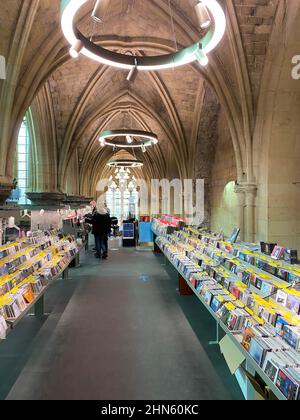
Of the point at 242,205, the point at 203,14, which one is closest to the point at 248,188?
the point at 242,205

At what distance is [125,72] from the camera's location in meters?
15.3

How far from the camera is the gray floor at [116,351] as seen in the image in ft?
11.0

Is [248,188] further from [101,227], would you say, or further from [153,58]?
[101,227]

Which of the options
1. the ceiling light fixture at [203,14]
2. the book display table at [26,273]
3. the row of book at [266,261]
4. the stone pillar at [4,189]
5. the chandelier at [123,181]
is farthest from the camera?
the chandelier at [123,181]

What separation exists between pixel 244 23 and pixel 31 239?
7.23 metres

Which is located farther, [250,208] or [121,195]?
[121,195]

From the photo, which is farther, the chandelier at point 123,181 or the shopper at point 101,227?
the chandelier at point 123,181

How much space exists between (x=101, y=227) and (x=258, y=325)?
9.02 m

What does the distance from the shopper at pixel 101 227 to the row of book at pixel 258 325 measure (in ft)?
23.7

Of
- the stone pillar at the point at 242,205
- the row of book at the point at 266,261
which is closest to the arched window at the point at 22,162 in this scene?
the stone pillar at the point at 242,205

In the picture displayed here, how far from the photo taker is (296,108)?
8.47m

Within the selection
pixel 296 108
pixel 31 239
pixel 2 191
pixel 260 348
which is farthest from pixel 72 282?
pixel 296 108

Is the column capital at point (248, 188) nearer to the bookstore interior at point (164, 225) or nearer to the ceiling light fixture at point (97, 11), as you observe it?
the bookstore interior at point (164, 225)

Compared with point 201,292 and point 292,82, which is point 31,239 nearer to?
point 201,292
